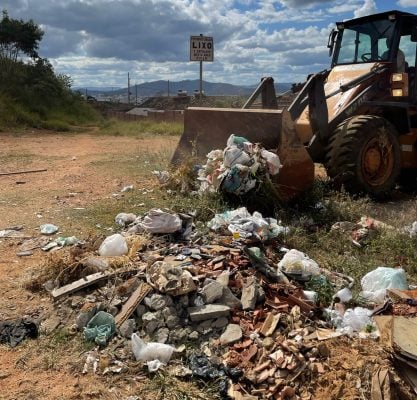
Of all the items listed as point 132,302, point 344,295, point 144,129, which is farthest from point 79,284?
point 144,129

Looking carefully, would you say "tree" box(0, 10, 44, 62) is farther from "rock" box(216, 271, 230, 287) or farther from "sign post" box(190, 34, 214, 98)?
"rock" box(216, 271, 230, 287)

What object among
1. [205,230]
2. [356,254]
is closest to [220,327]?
[205,230]

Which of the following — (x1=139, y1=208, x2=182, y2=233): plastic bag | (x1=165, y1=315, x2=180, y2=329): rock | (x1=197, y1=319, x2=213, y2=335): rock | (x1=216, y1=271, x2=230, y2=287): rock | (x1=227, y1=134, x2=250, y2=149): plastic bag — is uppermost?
(x1=227, y1=134, x2=250, y2=149): plastic bag

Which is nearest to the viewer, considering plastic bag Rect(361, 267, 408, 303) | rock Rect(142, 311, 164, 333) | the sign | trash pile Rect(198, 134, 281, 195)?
rock Rect(142, 311, 164, 333)

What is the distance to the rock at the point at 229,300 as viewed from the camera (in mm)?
3369

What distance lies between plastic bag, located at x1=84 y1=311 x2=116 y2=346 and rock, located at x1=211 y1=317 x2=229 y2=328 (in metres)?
0.66

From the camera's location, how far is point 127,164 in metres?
9.00

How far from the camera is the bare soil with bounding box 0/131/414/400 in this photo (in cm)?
272

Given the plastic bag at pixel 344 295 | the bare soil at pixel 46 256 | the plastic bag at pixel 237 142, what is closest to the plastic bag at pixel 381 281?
the plastic bag at pixel 344 295

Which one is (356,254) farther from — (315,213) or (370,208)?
(370,208)

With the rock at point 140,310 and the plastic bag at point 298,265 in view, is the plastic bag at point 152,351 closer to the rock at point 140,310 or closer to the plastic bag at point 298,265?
the rock at point 140,310

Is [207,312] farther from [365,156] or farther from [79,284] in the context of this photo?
[365,156]

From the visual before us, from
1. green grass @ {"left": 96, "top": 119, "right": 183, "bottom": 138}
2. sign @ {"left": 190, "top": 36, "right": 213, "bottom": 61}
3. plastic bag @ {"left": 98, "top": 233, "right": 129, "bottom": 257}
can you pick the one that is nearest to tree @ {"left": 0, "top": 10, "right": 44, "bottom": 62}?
green grass @ {"left": 96, "top": 119, "right": 183, "bottom": 138}

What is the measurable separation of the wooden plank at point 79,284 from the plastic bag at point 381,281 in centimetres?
202
